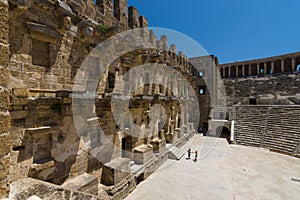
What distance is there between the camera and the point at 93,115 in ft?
18.4

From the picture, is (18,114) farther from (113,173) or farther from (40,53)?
(113,173)

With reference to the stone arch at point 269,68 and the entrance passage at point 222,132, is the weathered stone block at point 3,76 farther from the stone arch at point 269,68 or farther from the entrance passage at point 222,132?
the stone arch at point 269,68

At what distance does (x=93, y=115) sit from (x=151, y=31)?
22.8 feet

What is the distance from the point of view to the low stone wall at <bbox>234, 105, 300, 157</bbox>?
12594mm

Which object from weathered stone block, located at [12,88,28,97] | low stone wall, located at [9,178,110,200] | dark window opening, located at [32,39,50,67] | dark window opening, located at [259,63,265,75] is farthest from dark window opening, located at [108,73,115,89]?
dark window opening, located at [259,63,265,75]

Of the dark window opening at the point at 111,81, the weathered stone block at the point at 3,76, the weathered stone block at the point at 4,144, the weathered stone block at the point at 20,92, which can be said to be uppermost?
the dark window opening at the point at 111,81

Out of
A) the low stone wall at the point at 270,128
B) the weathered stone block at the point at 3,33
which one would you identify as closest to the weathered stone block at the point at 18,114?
the weathered stone block at the point at 3,33

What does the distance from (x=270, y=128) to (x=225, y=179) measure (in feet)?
33.6

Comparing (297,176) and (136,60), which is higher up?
(136,60)

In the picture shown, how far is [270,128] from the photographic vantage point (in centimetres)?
1475

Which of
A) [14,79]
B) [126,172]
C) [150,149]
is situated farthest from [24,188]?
[150,149]

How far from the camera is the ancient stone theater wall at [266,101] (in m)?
13.7

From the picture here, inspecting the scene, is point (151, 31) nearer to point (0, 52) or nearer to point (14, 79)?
point (14, 79)

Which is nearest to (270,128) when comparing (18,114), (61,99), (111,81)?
(111,81)
